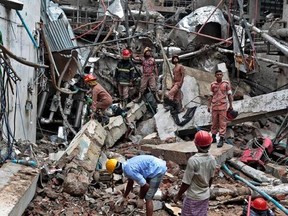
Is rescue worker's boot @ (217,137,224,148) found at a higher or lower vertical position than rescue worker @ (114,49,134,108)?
lower

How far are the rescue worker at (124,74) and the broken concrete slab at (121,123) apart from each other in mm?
397

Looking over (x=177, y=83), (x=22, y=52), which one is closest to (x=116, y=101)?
(x=177, y=83)

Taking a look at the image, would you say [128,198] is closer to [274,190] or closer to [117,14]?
[274,190]

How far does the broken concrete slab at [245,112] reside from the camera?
9.82 m

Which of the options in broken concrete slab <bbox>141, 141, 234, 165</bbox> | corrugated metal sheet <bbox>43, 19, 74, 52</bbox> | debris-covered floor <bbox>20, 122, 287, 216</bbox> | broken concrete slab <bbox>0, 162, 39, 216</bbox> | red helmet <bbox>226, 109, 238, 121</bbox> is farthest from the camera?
corrugated metal sheet <bbox>43, 19, 74, 52</bbox>

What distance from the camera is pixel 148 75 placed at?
12266mm

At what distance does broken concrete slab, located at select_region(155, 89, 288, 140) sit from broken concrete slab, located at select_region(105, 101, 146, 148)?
72 cm

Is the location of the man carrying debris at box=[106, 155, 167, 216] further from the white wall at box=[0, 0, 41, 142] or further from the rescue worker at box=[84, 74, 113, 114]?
the rescue worker at box=[84, 74, 113, 114]

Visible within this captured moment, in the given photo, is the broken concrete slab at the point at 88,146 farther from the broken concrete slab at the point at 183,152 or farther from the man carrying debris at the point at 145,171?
the man carrying debris at the point at 145,171

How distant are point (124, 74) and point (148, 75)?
0.70m

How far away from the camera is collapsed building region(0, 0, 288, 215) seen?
21.6 feet

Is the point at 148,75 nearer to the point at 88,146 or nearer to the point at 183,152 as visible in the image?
the point at 183,152

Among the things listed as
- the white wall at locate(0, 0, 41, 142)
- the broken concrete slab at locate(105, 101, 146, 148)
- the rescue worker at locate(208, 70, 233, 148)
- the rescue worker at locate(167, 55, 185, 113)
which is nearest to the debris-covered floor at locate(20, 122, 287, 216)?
the rescue worker at locate(208, 70, 233, 148)

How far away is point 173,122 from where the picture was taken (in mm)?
11172
